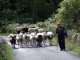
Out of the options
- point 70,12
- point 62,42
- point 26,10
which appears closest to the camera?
point 62,42

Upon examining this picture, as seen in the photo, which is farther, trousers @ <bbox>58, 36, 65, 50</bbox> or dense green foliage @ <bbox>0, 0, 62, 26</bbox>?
dense green foliage @ <bbox>0, 0, 62, 26</bbox>

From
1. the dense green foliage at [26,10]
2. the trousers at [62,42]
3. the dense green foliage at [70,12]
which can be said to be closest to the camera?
the trousers at [62,42]

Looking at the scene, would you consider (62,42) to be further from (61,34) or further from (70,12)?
(70,12)

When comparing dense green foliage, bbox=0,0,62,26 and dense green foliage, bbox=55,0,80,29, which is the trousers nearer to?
dense green foliage, bbox=55,0,80,29

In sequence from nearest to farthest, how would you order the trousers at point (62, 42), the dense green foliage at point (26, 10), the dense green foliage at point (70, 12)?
the trousers at point (62, 42) < the dense green foliage at point (70, 12) < the dense green foliage at point (26, 10)

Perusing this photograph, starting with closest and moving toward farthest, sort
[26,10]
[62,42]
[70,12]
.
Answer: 1. [62,42]
2. [70,12]
3. [26,10]

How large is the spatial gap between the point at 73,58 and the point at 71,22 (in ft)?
47.8

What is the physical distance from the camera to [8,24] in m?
55.7

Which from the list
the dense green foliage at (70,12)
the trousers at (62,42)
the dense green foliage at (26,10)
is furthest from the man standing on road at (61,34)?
the dense green foliage at (26,10)

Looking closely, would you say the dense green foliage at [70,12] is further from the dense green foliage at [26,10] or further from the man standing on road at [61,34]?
the dense green foliage at [26,10]

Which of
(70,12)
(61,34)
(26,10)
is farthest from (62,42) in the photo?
(26,10)

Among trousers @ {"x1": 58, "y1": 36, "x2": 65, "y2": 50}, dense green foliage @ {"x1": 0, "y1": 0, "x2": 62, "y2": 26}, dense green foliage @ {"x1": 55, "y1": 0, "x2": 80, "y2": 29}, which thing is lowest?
trousers @ {"x1": 58, "y1": 36, "x2": 65, "y2": 50}

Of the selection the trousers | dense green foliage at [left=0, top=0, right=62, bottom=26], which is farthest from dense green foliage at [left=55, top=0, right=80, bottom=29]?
dense green foliage at [left=0, top=0, right=62, bottom=26]

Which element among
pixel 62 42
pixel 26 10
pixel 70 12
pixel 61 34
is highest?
pixel 26 10
